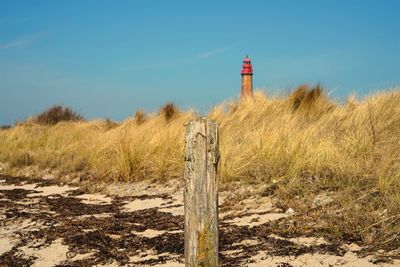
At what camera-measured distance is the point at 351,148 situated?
7324 mm

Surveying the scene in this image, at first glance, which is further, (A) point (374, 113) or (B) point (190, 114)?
(B) point (190, 114)

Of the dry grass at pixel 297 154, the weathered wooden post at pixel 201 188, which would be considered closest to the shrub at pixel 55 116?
the dry grass at pixel 297 154

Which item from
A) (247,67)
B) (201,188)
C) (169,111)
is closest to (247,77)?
(247,67)

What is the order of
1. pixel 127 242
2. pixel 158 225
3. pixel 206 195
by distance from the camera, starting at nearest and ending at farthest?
pixel 206 195
pixel 127 242
pixel 158 225

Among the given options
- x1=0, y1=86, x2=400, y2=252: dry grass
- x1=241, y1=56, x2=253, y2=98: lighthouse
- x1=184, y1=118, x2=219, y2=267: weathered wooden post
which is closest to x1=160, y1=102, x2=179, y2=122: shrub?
x1=0, y1=86, x2=400, y2=252: dry grass

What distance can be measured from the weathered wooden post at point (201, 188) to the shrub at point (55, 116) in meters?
18.7

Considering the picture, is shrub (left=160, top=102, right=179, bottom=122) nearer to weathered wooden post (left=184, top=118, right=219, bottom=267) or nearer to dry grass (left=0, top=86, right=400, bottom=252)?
dry grass (left=0, top=86, right=400, bottom=252)

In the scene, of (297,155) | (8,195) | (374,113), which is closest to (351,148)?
(297,155)

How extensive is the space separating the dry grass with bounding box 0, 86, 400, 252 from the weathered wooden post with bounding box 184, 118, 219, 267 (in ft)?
6.02

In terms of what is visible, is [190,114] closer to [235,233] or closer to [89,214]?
[89,214]

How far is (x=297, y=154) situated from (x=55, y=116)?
16370 millimetres

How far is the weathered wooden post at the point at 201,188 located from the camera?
3.30 metres

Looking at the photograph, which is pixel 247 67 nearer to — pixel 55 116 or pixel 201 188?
pixel 55 116

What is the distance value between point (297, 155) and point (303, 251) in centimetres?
298
